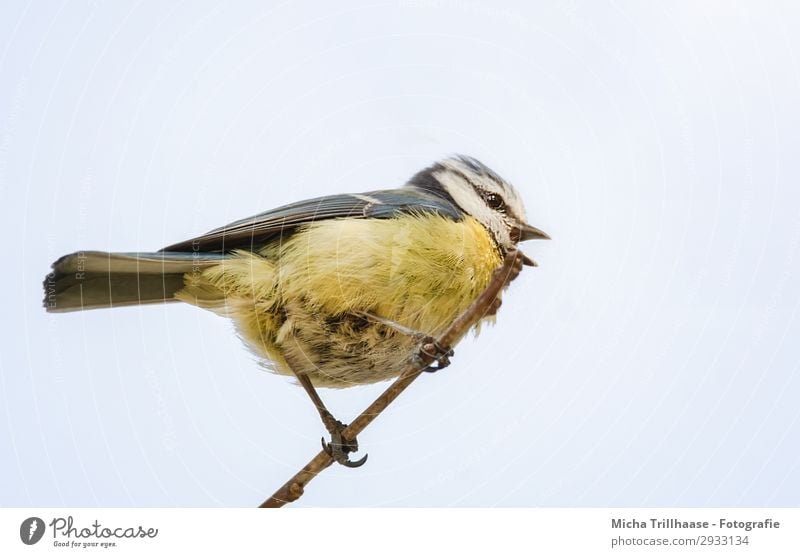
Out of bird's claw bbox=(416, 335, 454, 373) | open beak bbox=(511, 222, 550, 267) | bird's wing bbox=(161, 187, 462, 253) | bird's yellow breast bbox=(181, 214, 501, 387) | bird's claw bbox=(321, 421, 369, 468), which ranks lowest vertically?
bird's claw bbox=(321, 421, 369, 468)

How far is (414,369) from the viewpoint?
2625 millimetres

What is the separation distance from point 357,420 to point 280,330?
19.4 inches

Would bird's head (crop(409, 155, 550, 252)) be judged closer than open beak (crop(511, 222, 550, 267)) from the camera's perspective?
No

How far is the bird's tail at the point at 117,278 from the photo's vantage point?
2.55m

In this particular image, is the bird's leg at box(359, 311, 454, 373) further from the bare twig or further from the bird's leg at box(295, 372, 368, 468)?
the bird's leg at box(295, 372, 368, 468)

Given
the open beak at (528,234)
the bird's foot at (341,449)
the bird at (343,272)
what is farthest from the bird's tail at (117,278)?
the open beak at (528,234)

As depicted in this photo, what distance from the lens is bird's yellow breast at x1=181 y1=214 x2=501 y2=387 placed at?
2717 mm

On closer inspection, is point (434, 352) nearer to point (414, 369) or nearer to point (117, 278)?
point (414, 369)

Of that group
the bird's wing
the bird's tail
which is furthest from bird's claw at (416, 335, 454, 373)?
the bird's tail

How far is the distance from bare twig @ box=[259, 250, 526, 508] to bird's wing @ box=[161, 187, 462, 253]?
52cm

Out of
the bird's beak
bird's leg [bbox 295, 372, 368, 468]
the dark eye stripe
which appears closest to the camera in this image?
the bird's beak
